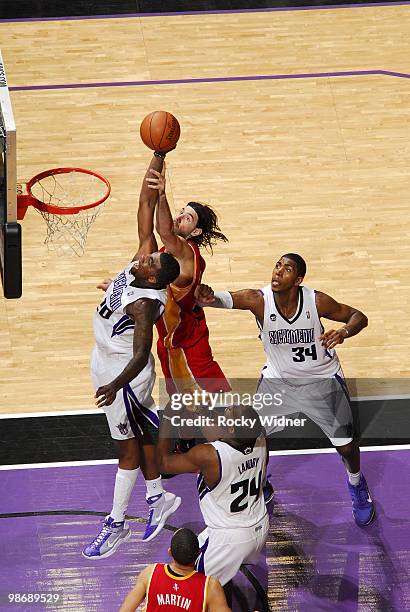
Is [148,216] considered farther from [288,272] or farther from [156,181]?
[288,272]

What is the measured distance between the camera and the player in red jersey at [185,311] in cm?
791

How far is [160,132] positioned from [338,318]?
1.73 metres

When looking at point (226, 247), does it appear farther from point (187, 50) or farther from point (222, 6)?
point (222, 6)

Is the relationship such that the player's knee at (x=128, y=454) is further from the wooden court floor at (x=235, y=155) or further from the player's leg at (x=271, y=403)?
the wooden court floor at (x=235, y=155)

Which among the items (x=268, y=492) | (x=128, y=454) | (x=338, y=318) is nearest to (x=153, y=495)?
(x=128, y=454)

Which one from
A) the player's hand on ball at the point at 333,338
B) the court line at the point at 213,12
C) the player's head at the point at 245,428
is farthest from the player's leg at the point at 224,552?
the court line at the point at 213,12

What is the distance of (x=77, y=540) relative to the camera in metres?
7.89

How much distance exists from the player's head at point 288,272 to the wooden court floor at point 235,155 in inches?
67.0

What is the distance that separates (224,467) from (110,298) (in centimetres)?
134

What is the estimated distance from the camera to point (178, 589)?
625 cm

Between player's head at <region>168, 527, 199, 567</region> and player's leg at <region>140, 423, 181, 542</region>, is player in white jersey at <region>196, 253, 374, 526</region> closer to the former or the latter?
player's leg at <region>140, 423, 181, 542</region>

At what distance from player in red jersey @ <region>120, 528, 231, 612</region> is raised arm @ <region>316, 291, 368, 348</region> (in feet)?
6.51

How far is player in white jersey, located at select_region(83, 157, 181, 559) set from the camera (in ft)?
23.9

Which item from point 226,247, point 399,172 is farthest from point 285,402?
point 399,172
